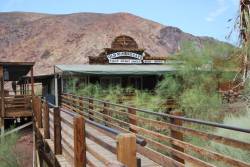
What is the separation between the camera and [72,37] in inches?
3526

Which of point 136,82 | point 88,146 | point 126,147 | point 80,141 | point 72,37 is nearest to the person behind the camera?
point 126,147

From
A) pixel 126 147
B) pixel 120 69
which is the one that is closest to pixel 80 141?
pixel 126 147

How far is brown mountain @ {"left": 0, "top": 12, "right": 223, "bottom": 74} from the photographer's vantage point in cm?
8025

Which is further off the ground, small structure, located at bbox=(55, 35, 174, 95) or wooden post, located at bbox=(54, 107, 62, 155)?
small structure, located at bbox=(55, 35, 174, 95)

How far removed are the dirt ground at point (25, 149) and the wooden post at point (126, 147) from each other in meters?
15.9

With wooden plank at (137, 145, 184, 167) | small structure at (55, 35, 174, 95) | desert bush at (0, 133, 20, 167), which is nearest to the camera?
wooden plank at (137, 145, 184, 167)

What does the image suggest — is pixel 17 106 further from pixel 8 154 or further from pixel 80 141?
pixel 80 141

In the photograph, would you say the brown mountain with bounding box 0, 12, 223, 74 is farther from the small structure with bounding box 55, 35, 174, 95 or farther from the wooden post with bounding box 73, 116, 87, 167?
the wooden post with bounding box 73, 116, 87, 167

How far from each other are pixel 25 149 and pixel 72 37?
70.8 metres

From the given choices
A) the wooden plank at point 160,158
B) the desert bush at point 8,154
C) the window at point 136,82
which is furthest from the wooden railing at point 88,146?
the window at point 136,82

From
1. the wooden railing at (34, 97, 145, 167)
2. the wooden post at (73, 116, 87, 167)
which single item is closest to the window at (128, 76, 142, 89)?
the wooden railing at (34, 97, 145, 167)

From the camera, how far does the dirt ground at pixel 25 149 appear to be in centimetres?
1930

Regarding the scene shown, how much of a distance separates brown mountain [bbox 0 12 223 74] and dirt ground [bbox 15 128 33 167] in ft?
170

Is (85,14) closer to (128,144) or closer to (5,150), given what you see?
(5,150)
